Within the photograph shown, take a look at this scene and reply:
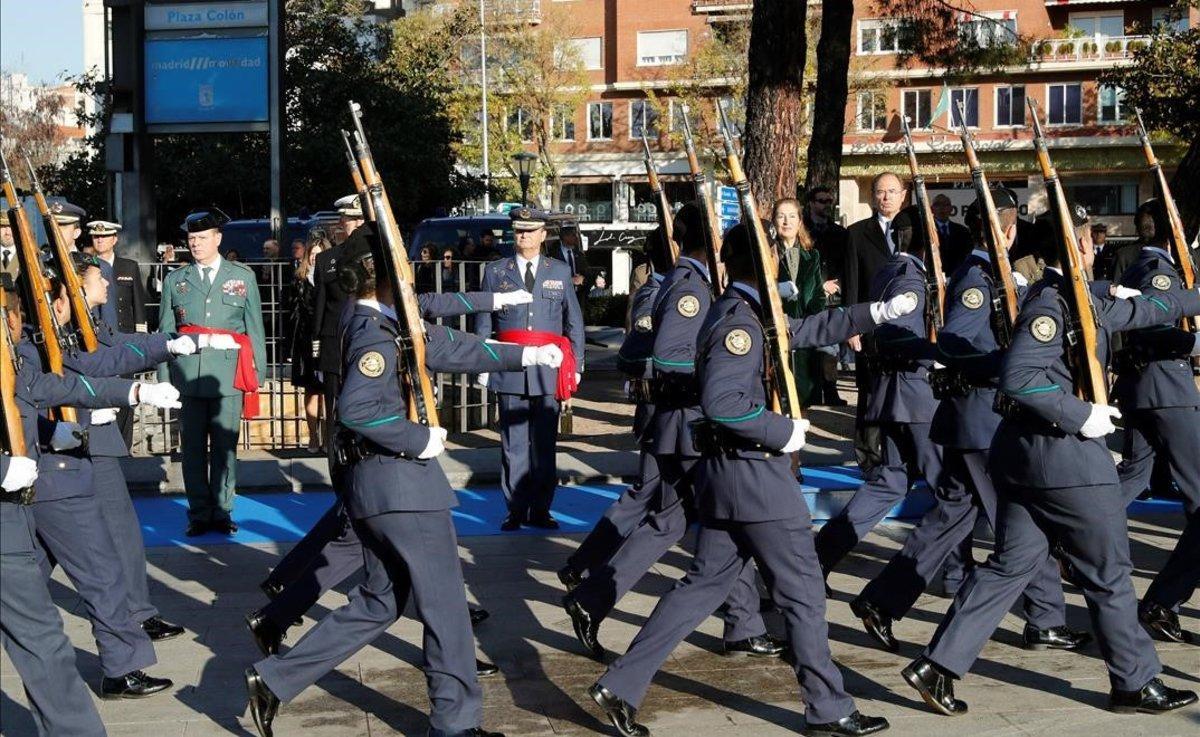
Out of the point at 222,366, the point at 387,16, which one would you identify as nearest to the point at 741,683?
the point at 222,366

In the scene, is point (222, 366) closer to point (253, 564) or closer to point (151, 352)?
point (253, 564)

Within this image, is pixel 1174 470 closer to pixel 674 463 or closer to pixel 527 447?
pixel 674 463

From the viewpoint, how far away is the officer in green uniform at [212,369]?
10008 mm

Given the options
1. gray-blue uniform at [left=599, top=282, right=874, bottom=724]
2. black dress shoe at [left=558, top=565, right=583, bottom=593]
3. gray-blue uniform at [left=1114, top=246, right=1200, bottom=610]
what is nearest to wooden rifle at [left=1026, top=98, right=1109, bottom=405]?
gray-blue uniform at [left=599, top=282, right=874, bottom=724]

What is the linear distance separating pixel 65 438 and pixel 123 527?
3.86 feet

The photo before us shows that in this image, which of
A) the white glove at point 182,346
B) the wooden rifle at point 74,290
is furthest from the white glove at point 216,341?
the wooden rifle at point 74,290

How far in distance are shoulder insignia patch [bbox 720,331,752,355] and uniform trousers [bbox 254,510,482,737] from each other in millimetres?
1175

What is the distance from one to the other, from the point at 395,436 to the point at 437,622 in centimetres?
68

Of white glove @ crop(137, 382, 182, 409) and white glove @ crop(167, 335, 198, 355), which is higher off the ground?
white glove @ crop(167, 335, 198, 355)

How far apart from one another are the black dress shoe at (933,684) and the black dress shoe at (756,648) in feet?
3.56

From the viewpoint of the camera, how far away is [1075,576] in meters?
6.29

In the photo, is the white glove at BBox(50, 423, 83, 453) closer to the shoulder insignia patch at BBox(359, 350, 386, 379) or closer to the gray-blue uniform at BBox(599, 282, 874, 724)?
the shoulder insignia patch at BBox(359, 350, 386, 379)

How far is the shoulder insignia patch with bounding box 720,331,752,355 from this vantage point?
231 inches

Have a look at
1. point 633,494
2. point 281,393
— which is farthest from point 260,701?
point 281,393
